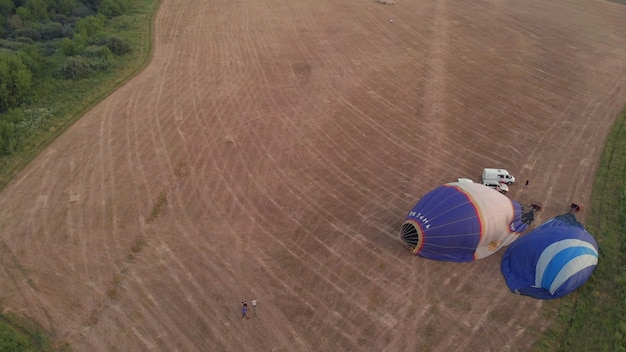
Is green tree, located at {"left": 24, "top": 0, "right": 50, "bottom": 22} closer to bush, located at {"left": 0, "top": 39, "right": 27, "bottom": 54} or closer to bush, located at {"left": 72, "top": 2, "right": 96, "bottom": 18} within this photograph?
bush, located at {"left": 72, "top": 2, "right": 96, "bottom": 18}

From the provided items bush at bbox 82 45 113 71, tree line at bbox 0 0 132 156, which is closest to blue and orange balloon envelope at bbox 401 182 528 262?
tree line at bbox 0 0 132 156

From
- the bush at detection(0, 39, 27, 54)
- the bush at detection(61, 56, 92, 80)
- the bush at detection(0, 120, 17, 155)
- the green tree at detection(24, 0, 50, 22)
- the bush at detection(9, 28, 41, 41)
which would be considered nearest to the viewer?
the bush at detection(0, 120, 17, 155)

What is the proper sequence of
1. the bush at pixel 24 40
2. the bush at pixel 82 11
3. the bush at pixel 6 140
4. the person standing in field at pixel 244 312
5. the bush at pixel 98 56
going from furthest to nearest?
the bush at pixel 82 11, the bush at pixel 24 40, the bush at pixel 98 56, the bush at pixel 6 140, the person standing in field at pixel 244 312

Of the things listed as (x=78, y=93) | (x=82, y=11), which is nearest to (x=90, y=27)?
(x=82, y=11)

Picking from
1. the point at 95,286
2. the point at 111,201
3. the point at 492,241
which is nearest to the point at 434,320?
the point at 492,241

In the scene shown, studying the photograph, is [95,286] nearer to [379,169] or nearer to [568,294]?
[379,169]

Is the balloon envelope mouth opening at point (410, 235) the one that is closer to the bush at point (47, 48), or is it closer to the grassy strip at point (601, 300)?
the grassy strip at point (601, 300)

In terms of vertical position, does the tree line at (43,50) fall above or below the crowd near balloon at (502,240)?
above

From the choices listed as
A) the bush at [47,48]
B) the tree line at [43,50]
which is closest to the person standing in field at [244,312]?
the tree line at [43,50]
